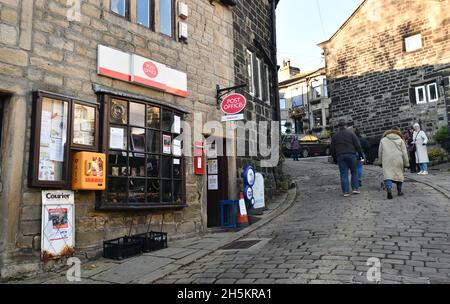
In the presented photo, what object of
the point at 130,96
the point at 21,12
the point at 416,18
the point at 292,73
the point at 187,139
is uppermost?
the point at 292,73

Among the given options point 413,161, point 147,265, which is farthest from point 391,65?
point 147,265

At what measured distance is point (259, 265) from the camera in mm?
4750

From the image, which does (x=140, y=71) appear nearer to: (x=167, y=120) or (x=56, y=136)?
(x=167, y=120)

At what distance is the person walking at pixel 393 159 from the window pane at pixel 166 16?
5.62 meters

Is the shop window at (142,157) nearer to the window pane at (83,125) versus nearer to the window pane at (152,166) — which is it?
the window pane at (152,166)

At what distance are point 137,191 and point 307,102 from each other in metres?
32.9

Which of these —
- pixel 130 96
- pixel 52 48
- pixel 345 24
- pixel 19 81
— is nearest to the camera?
pixel 19 81

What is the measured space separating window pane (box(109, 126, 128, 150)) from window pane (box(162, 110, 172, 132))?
36.6 inches

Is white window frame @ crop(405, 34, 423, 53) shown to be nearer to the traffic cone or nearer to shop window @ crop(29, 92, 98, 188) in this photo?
the traffic cone

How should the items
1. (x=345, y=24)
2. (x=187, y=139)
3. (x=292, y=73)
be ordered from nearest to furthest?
(x=187, y=139), (x=345, y=24), (x=292, y=73)

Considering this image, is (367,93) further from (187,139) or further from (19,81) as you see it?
(19,81)

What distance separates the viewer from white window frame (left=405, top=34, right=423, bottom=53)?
60.8 ft
